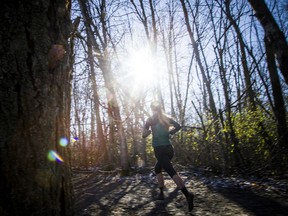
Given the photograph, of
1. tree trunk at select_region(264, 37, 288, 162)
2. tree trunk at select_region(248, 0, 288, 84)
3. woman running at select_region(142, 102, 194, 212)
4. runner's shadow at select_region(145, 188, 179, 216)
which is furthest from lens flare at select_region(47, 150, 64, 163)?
tree trunk at select_region(264, 37, 288, 162)

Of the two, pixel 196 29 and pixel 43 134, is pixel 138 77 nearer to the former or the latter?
pixel 196 29

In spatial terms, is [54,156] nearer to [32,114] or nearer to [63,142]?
[63,142]

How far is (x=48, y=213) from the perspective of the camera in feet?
3.47

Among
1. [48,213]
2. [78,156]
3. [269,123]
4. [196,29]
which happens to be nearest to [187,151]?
[269,123]

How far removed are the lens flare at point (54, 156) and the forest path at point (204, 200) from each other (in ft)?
9.66

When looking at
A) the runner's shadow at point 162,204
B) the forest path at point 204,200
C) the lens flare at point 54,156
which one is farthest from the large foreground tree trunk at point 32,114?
the forest path at point 204,200

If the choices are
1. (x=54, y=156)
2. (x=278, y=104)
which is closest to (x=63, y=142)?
(x=54, y=156)

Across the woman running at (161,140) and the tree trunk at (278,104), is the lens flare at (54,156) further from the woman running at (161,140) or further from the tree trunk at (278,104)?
the tree trunk at (278,104)

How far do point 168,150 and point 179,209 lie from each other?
1060 mm

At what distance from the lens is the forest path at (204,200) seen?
3518 mm

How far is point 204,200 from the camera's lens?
14.0ft

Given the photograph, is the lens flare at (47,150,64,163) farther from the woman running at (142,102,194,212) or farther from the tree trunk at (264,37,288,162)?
the tree trunk at (264,37,288,162)

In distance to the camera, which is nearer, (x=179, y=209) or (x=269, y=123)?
(x=179, y=209)

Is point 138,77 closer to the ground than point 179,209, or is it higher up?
higher up
